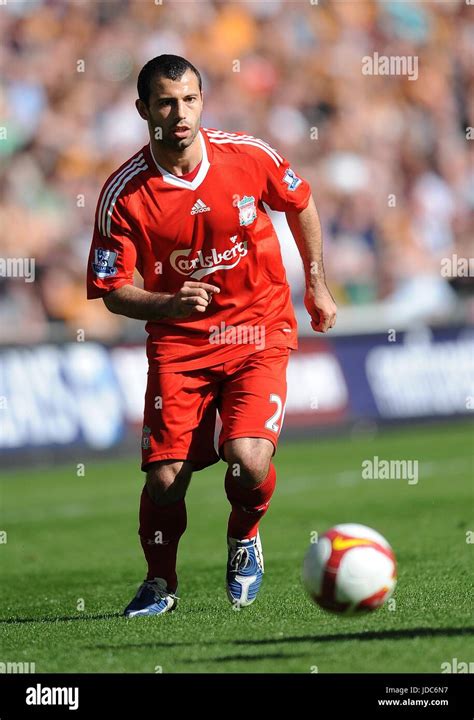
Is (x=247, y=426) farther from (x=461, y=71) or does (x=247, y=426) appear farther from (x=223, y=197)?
(x=461, y=71)

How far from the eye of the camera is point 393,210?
1955 centimetres

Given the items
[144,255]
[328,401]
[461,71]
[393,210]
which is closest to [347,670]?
[144,255]

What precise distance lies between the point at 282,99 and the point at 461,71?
384 centimetres

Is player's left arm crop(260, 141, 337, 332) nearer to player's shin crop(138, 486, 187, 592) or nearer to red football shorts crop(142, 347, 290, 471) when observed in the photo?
red football shorts crop(142, 347, 290, 471)

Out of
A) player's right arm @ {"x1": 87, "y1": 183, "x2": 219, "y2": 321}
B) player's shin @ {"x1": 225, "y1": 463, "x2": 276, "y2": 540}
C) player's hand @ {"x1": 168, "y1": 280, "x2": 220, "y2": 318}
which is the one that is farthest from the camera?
player's shin @ {"x1": 225, "y1": 463, "x2": 276, "y2": 540}

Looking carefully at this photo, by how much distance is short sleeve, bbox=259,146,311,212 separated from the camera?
267 inches

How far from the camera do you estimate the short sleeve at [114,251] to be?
255 inches

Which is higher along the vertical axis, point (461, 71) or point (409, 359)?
point (461, 71)

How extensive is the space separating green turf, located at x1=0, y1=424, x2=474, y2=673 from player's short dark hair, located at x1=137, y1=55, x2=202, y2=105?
257 centimetres

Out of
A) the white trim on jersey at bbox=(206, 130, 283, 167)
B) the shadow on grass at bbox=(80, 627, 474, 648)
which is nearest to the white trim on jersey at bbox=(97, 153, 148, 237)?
the white trim on jersey at bbox=(206, 130, 283, 167)

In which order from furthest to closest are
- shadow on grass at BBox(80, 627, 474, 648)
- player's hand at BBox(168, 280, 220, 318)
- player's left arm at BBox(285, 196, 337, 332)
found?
player's left arm at BBox(285, 196, 337, 332) → player's hand at BBox(168, 280, 220, 318) → shadow on grass at BBox(80, 627, 474, 648)

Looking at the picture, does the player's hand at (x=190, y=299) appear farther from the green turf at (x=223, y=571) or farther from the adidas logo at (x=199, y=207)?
the green turf at (x=223, y=571)

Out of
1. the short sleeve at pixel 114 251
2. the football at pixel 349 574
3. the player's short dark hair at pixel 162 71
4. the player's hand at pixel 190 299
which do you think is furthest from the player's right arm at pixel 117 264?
the football at pixel 349 574

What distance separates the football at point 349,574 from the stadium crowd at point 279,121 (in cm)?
1011
